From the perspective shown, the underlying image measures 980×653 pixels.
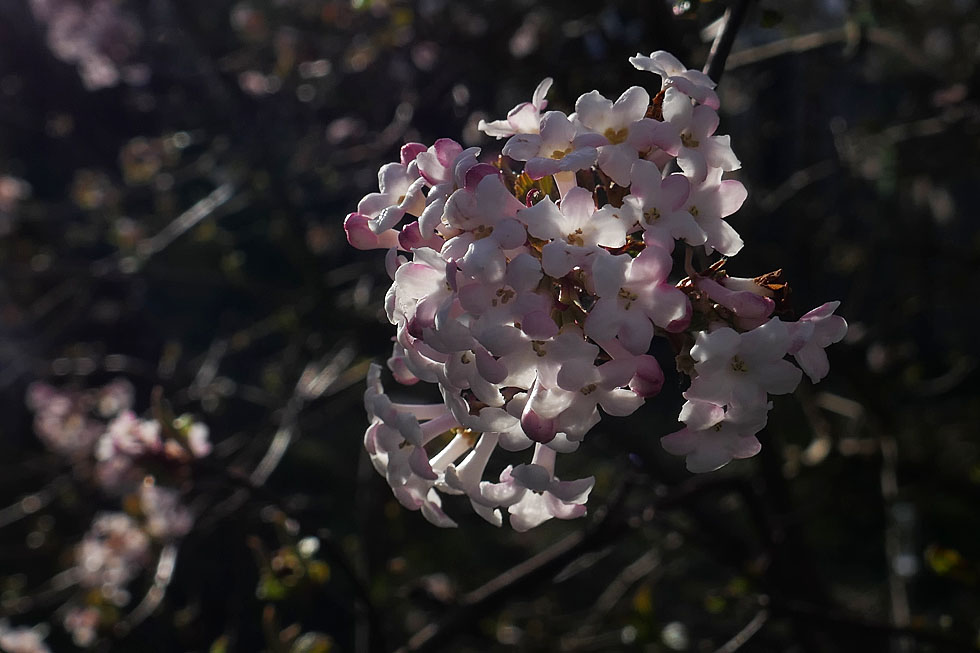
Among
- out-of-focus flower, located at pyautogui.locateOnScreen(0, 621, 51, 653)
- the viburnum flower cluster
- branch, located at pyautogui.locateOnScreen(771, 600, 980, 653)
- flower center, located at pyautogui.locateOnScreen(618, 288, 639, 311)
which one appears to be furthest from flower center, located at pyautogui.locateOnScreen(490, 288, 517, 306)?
out-of-focus flower, located at pyautogui.locateOnScreen(0, 621, 51, 653)

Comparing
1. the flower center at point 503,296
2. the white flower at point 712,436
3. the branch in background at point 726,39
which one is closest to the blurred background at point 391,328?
the branch in background at point 726,39

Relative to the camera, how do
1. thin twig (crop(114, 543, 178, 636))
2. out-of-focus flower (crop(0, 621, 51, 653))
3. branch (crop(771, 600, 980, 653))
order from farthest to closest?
out-of-focus flower (crop(0, 621, 51, 653)), thin twig (crop(114, 543, 178, 636)), branch (crop(771, 600, 980, 653))

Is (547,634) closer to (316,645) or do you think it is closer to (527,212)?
(316,645)

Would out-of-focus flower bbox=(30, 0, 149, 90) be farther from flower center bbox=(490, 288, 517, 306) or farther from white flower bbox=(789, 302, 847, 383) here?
white flower bbox=(789, 302, 847, 383)

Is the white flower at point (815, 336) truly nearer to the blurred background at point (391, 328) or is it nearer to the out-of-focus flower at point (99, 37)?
the blurred background at point (391, 328)

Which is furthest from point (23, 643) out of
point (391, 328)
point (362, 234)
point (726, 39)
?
point (726, 39)

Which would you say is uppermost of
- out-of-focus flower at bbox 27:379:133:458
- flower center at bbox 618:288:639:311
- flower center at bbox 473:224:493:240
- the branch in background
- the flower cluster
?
the branch in background

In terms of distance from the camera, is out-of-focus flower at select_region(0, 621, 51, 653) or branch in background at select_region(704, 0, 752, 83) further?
out-of-focus flower at select_region(0, 621, 51, 653)
